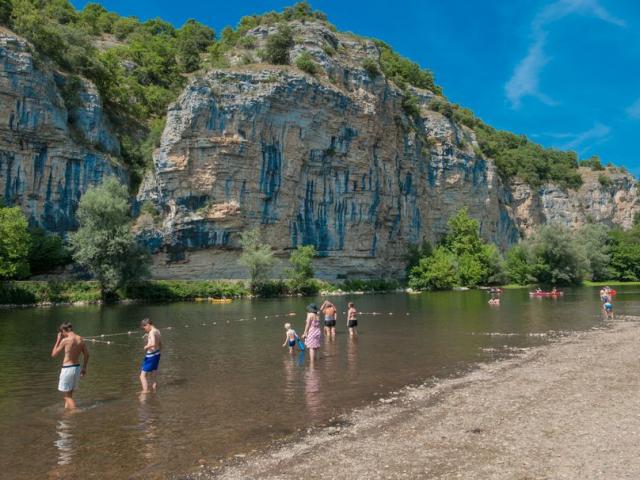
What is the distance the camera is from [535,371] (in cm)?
1469

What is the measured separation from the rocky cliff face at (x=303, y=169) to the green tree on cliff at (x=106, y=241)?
14295 mm

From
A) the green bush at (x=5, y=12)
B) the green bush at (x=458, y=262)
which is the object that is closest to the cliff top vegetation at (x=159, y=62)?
the green bush at (x=5, y=12)

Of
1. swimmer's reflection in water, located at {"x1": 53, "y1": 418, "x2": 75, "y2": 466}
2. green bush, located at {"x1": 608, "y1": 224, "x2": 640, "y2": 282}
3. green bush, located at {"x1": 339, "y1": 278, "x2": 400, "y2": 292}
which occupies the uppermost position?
green bush, located at {"x1": 608, "y1": 224, "x2": 640, "y2": 282}

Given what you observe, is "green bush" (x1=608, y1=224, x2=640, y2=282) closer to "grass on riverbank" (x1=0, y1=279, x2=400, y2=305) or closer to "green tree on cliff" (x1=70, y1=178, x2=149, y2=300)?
"grass on riverbank" (x1=0, y1=279, x2=400, y2=305)

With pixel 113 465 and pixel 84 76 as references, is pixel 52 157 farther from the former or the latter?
pixel 113 465

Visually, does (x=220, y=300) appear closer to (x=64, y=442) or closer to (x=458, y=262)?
(x=64, y=442)

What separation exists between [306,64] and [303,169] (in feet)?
49.4

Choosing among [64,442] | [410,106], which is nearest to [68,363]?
[64,442]

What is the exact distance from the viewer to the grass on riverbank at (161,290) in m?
43.8

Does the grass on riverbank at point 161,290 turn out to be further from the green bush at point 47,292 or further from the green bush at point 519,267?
the green bush at point 519,267

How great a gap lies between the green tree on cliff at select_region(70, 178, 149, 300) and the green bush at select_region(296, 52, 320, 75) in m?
35.2

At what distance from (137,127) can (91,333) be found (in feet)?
189

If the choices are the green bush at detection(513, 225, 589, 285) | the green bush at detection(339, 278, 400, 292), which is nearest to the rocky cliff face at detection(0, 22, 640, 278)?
the green bush at detection(339, 278, 400, 292)

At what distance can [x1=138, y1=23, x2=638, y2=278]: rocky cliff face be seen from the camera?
6444cm
